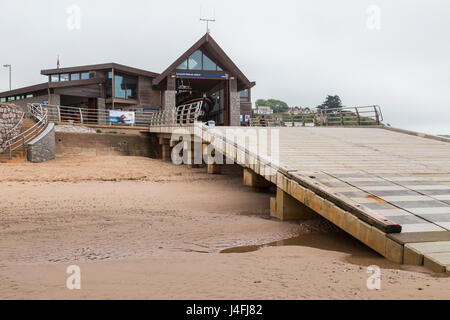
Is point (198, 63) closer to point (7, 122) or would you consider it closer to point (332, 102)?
point (7, 122)

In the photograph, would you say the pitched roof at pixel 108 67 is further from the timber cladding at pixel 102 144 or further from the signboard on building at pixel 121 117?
the timber cladding at pixel 102 144

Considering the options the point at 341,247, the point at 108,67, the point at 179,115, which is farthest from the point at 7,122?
the point at 341,247

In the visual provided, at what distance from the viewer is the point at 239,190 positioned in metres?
11.4

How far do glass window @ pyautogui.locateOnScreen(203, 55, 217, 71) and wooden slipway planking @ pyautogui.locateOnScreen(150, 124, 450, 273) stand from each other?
13.9 meters

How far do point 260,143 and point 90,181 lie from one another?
5626 millimetres

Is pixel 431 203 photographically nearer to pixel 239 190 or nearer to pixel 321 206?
→ pixel 321 206

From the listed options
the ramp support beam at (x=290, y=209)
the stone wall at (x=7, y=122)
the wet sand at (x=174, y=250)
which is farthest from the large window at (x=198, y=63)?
the ramp support beam at (x=290, y=209)

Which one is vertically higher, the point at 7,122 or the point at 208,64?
the point at 208,64

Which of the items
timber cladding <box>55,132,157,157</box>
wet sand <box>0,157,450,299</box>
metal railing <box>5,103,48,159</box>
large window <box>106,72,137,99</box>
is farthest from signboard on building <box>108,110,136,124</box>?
wet sand <box>0,157,450,299</box>

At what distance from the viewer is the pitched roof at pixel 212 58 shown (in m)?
25.0

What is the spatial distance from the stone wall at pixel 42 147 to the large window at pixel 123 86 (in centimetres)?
1119

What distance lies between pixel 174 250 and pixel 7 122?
15.5 meters

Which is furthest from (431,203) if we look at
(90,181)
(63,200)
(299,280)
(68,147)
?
(68,147)

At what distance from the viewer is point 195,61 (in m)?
26.1
